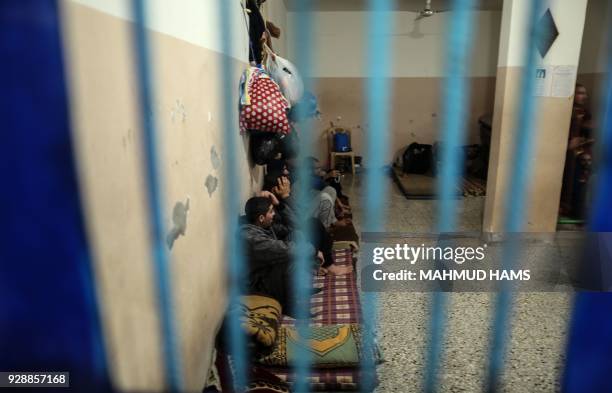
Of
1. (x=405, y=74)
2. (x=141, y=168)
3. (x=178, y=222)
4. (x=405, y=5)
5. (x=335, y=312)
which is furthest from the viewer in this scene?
(x=405, y=74)

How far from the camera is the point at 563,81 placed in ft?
9.37

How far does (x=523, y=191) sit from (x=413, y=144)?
511 cm

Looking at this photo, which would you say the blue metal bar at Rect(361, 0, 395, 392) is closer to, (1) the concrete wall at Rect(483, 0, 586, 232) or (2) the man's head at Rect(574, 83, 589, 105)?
(1) the concrete wall at Rect(483, 0, 586, 232)

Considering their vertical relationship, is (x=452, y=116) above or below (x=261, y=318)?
above

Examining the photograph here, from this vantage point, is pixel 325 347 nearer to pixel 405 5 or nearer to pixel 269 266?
pixel 269 266

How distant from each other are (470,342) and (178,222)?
1.41m

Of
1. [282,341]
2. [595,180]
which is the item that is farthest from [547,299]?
[595,180]

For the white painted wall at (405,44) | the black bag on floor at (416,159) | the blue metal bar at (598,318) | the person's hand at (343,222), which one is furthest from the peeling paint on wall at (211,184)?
the black bag on floor at (416,159)

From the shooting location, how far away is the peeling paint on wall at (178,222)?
1275 mm

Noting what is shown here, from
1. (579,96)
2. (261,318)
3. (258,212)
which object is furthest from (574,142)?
(261,318)

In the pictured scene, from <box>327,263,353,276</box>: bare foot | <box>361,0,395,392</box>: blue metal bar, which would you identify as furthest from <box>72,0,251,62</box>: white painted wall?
<box>327,263,353,276</box>: bare foot

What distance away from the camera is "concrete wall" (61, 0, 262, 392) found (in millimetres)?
790

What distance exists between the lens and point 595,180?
720mm

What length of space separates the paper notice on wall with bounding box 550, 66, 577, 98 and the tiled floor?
1.38 m
